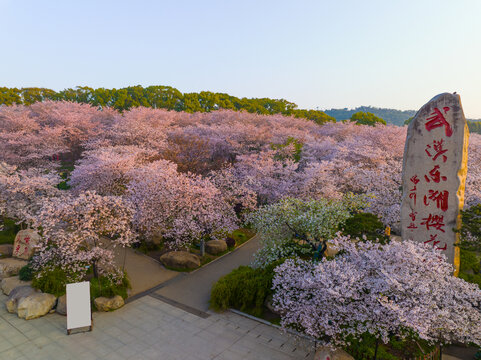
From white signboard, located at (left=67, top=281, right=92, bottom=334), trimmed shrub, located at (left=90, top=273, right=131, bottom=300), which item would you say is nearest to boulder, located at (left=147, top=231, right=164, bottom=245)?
trimmed shrub, located at (left=90, top=273, right=131, bottom=300)

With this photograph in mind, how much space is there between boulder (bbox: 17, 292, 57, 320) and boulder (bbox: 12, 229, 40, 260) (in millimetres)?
4758

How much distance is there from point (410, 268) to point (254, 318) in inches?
277

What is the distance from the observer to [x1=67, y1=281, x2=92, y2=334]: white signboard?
11.6 m

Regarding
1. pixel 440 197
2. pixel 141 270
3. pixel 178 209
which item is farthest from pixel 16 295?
pixel 440 197

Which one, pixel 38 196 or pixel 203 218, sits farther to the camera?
pixel 38 196

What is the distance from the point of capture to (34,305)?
1272cm

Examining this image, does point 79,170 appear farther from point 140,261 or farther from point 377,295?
point 377,295

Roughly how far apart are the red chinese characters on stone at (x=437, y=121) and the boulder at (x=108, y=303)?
1524cm

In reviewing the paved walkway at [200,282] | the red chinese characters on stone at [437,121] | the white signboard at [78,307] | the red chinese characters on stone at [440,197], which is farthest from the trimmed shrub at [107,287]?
the red chinese characters on stone at [437,121]

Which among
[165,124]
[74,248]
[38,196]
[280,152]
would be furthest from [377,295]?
[165,124]

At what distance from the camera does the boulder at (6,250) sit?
17.9m

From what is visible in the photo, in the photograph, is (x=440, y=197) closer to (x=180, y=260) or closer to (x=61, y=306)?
(x=180, y=260)

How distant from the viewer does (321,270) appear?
898 centimetres

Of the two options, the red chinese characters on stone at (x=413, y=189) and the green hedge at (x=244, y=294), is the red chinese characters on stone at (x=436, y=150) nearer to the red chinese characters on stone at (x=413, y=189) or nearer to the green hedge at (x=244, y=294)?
the red chinese characters on stone at (x=413, y=189)
